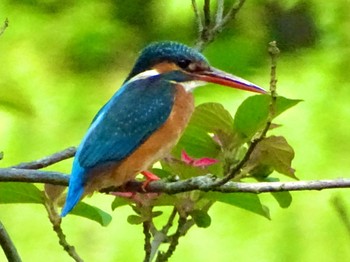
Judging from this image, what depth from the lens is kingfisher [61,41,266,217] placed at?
152cm

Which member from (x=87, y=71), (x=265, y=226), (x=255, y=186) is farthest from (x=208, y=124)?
(x=87, y=71)

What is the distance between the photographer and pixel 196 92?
6.28ft

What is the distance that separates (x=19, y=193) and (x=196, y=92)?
59 centimetres

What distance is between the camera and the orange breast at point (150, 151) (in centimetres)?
152

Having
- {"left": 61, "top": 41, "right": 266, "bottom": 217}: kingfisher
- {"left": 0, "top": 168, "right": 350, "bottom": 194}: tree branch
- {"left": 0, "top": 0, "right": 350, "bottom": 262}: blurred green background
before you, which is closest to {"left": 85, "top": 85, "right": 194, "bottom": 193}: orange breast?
{"left": 61, "top": 41, "right": 266, "bottom": 217}: kingfisher

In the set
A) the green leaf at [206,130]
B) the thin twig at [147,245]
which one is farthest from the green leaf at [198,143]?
the thin twig at [147,245]

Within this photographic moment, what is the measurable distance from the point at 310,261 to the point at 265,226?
0.31 ft

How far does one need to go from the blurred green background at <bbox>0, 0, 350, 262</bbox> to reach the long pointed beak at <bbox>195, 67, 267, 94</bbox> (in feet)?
0.93

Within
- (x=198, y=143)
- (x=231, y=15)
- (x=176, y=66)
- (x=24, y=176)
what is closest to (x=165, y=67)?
(x=176, y=66)

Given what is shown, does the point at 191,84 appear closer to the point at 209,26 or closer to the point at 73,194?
the point at 209,26

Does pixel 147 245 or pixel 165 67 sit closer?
pixel 147 245

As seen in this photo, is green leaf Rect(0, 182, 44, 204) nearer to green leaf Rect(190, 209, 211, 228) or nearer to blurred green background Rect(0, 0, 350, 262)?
green leaf Rect(190, 209, 211, 228)

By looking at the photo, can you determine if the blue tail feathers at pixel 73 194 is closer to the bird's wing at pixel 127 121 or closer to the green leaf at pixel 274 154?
the bird's wing at pixel 127 121

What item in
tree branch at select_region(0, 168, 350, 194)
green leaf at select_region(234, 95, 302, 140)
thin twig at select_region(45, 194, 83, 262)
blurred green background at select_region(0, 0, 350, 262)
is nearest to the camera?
tree branch at select_region(0, 168, 350, 194)
